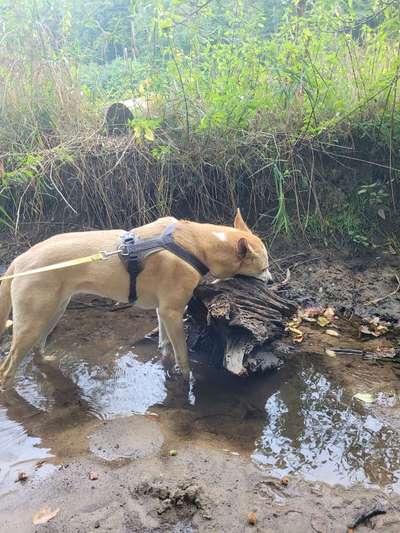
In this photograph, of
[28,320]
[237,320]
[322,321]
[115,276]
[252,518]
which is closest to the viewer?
[252,518]

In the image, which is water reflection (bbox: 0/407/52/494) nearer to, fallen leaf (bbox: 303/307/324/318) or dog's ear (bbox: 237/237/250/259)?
dog's ear (bbox: 237/237/250/259)

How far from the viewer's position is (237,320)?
404 centimetres

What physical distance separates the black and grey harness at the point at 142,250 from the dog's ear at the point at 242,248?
1.14ft

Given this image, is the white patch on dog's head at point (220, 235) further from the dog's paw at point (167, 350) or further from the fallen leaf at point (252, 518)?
the fallen leaf at point (252, 518)

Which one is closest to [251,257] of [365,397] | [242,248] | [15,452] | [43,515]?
[242,248]

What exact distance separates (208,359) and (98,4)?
35.0 feet

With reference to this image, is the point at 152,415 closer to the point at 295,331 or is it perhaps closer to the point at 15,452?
the point at 15,452

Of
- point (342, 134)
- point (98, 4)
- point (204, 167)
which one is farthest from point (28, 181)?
point (98, 4)

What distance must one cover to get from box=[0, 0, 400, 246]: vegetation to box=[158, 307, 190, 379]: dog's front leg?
2.35 meters

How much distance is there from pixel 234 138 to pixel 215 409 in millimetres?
3740

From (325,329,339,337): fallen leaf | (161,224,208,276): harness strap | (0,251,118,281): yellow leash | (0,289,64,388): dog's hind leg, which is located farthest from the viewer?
(325,329,339,337): fallen leaf

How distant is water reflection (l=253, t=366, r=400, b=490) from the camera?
3.01 m

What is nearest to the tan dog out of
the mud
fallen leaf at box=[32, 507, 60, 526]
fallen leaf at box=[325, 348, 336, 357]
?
the mud

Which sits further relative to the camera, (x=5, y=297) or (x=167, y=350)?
(x=167, y=350)
